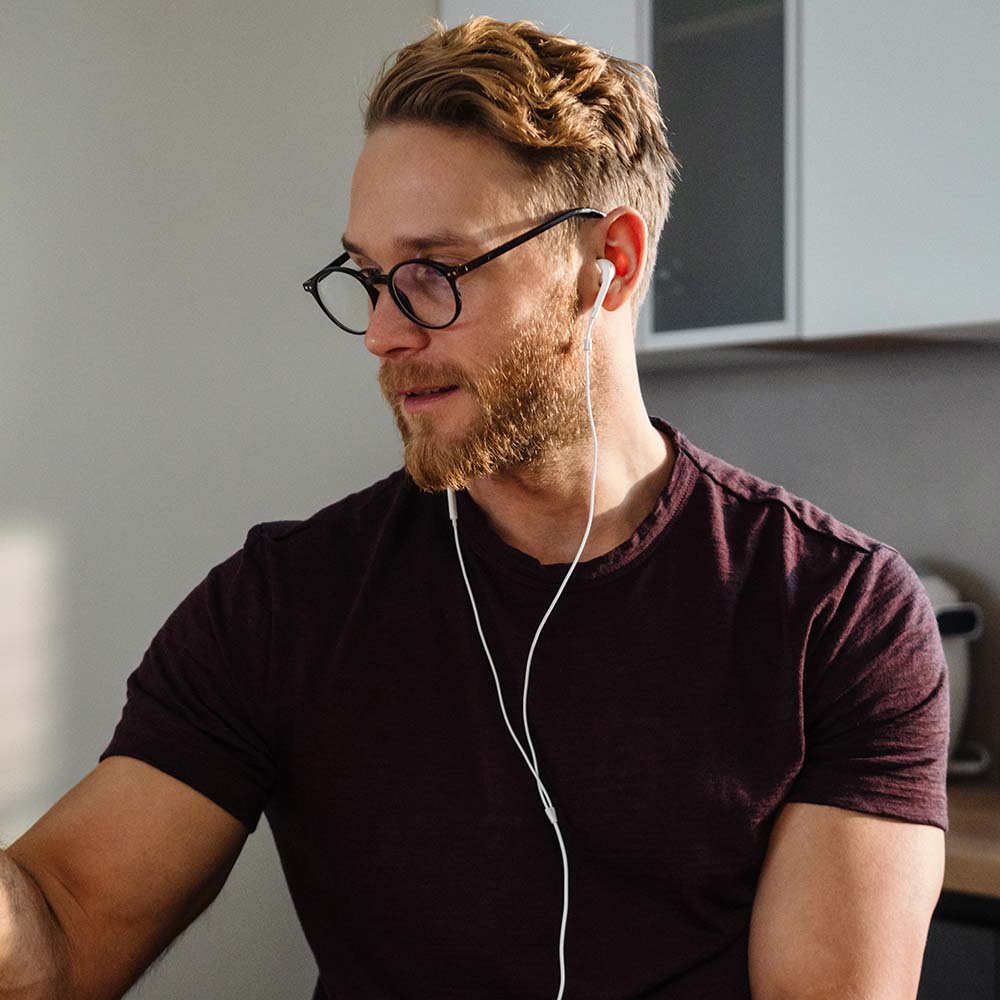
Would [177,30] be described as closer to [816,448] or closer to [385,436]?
[385,436]

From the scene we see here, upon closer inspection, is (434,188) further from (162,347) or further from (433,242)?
(162,347)

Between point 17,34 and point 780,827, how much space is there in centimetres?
165

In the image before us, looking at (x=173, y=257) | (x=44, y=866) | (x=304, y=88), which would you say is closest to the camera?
(x=44, y=866)

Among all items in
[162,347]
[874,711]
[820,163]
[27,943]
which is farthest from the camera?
[162,347]

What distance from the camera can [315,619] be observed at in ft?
4.29

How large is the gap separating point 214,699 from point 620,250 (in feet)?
2.04

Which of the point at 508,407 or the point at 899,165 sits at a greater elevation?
the point at 899,165

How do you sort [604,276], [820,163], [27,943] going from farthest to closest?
[820,163]
[604,276]
[27,943]

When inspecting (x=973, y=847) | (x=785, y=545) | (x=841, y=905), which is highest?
(x=785, y=545)

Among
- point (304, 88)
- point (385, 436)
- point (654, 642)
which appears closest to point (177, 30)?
point (304, 88)

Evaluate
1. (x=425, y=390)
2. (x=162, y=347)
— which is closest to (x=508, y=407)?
(x=425, y=390)

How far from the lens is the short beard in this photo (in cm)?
126

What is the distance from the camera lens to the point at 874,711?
1.21 meters

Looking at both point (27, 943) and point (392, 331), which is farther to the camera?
point (392, 331)
